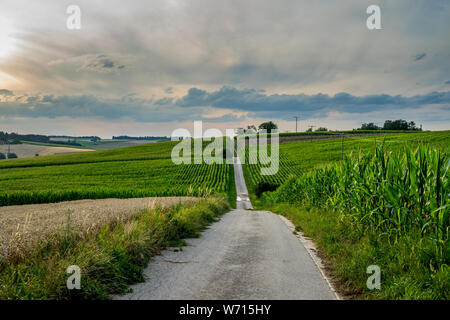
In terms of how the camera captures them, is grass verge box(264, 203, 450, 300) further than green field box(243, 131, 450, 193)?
No

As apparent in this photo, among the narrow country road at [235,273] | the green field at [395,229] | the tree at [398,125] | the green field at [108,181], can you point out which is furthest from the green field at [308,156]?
the tree at [398,125]

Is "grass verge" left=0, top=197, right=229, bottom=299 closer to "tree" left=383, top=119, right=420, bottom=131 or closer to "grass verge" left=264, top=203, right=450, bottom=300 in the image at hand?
"grass verge" left=264, top=203, right=450, bottom=300

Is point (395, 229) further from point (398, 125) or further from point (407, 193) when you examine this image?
point (398, 125)

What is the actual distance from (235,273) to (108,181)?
1987 inches

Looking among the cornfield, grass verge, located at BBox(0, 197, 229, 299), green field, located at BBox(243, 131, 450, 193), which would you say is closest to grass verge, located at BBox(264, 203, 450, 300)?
the cornfield

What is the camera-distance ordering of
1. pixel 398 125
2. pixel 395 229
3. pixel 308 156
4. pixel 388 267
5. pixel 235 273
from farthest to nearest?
pixel 398 125, pixel 308 156, pixel 395 229, pixel 235 273, pixel 388 267

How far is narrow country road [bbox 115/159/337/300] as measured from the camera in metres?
4.39

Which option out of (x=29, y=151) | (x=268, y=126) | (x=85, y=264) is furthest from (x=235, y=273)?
(x=268, y=126)

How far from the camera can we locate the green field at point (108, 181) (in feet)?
105

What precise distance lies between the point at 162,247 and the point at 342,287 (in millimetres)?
4182

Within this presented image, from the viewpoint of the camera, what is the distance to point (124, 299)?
421 cm

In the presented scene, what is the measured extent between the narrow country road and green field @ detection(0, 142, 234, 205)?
2383cm

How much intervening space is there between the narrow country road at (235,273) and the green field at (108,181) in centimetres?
2383

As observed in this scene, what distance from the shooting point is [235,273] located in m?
5.27
